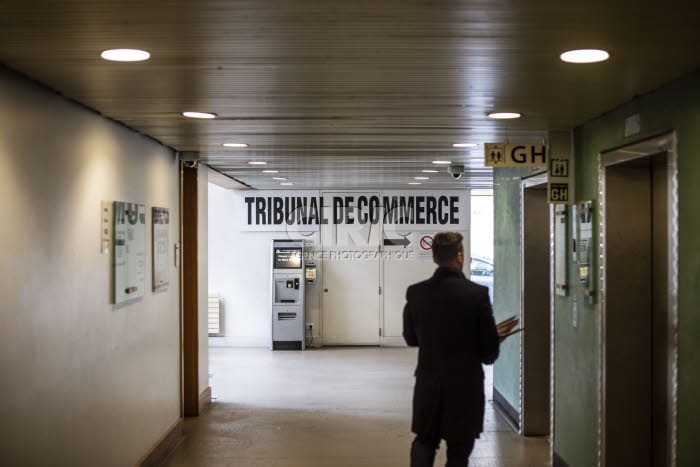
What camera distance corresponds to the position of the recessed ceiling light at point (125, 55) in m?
2.99

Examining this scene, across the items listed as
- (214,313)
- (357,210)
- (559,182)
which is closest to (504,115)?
(559,182)

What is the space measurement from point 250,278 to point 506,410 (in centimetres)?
598

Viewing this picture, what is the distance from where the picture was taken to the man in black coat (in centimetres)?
356

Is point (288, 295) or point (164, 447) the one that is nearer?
point (164, 447)

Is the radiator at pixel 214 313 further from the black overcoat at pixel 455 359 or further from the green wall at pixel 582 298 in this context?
the black overcoat at pixel 455 359

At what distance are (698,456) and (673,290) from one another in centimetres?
75

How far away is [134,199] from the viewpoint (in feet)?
17.0

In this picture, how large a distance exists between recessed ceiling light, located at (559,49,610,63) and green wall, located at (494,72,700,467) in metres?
0.53

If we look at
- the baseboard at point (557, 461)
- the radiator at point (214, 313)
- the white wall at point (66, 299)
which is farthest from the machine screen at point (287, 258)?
the baseboard at point (557, 461)

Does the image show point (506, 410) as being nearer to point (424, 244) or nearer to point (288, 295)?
point (424, 244)

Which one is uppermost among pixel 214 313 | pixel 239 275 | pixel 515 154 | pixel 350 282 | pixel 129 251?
pixel 515 154

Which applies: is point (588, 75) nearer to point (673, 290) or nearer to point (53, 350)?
point (673, 290)

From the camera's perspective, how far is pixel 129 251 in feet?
16.4

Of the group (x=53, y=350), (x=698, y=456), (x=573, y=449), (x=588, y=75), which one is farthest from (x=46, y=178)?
(x=573, y=449)
